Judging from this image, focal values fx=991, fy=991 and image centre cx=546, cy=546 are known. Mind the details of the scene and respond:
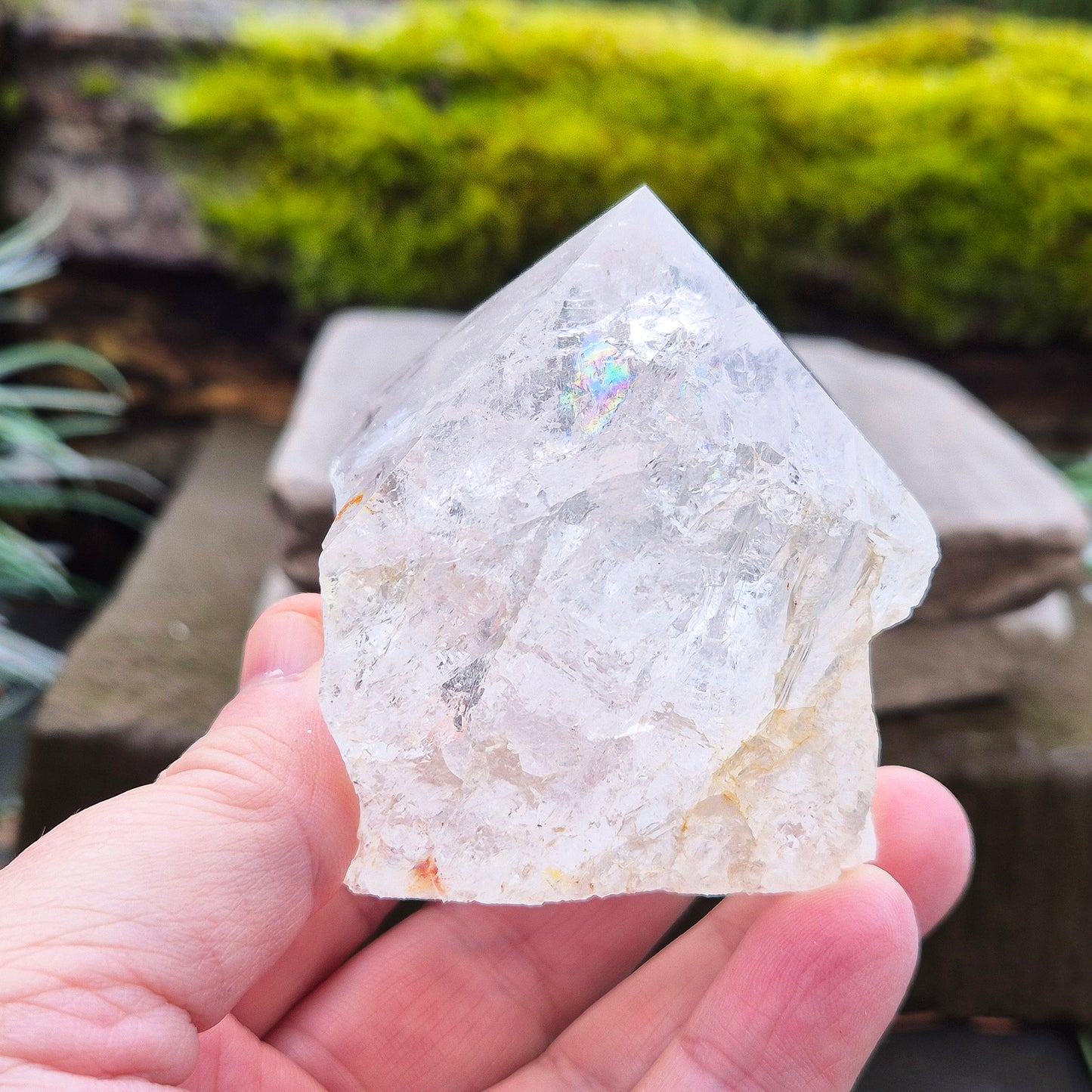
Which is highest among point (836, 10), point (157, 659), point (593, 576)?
point (836, 10)

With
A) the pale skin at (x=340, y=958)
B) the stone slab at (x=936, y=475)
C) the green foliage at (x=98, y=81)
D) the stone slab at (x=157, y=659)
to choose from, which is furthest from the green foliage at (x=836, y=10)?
the pale skin at (x=340, y=958)

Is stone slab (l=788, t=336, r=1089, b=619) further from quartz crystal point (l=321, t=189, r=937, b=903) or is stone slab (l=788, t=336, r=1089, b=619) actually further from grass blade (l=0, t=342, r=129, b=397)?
grass blade (l=0, t=342, r=129, b=397)

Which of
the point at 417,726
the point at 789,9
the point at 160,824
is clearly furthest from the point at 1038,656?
the point at 789,9

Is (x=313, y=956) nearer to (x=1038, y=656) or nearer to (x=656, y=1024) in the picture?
(x=656, y=1024)

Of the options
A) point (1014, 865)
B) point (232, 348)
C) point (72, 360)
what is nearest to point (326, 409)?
point (232, 348)

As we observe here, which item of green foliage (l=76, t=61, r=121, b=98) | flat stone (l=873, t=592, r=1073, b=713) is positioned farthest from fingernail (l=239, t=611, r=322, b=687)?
green foliage (l=76, t=61, r=121, b=98)

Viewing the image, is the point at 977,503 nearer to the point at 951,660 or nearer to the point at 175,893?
the point at 951,660
